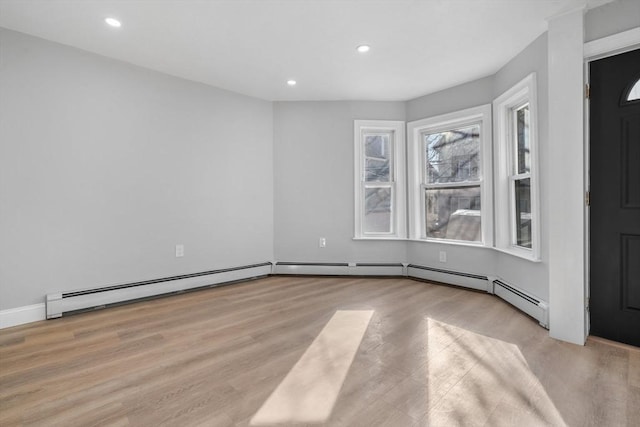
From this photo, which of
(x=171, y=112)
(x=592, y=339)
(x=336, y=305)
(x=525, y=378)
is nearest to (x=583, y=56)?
(x=592, y=339)

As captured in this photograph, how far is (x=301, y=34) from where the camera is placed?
9.13 feet

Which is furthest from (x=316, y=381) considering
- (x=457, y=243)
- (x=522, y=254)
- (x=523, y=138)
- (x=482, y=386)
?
(x=523, y=138)

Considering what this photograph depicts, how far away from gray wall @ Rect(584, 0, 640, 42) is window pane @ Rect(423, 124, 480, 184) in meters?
1.57

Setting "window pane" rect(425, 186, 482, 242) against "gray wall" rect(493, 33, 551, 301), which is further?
"window pane" rect(425, 186, 482, 242)

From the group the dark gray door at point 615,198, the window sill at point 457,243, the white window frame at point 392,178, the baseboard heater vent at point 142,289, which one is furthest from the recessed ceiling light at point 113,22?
the window sill at point 457,243

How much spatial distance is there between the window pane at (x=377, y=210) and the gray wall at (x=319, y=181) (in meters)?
0.23

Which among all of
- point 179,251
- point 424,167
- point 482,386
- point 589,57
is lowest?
point 482,386

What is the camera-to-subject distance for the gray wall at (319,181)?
454 centimetres

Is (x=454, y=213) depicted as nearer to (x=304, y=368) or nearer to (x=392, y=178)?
(x=392, y=178)

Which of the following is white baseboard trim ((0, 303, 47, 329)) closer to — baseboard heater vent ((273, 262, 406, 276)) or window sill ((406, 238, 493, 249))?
baseboard heater vent ((273, 262, 406, 276))

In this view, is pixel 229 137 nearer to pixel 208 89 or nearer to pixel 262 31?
pixel 208 89

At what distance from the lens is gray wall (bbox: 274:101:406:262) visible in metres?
4.54

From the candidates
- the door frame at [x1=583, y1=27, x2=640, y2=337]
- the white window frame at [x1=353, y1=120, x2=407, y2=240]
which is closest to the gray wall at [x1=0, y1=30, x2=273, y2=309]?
the white window frame at [x1=353, y1=120, x2=407, y2=240]

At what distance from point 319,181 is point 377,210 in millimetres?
973
